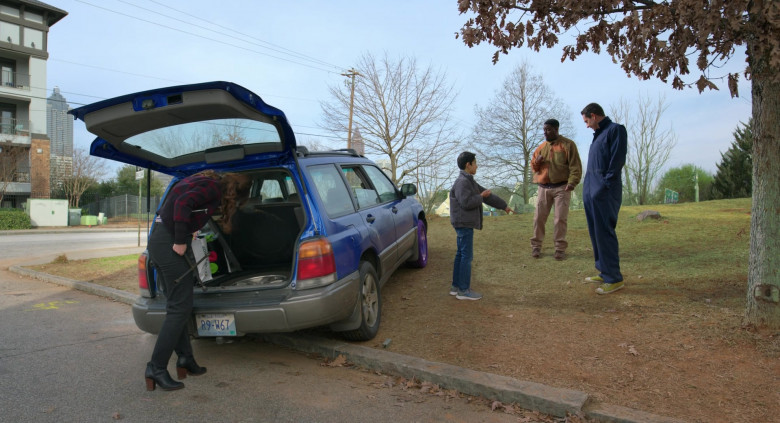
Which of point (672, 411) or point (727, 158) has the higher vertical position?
point (727, 158)

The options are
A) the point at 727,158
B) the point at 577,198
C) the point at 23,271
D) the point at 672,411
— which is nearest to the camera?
the point at 672,411

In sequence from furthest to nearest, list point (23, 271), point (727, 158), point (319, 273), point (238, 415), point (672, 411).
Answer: point (727, 158) < point (23, 271) < point (319, 273) < point (238, 415) < point (672, 411)

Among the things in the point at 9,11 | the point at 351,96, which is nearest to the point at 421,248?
the point at 351,96

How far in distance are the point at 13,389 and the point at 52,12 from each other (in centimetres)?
3908

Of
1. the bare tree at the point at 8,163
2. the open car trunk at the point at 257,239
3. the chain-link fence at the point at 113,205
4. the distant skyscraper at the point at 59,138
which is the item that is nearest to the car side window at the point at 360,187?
the open car trunk at the point at 257,239

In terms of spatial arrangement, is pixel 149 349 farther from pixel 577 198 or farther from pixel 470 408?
pixel 577 198

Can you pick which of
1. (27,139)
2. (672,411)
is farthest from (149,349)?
(27,139)

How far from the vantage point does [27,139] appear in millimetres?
30984

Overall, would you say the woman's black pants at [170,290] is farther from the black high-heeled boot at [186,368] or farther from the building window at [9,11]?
the building window at [9,11]

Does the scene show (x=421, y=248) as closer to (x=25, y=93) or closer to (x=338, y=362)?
(x=338, y=362)

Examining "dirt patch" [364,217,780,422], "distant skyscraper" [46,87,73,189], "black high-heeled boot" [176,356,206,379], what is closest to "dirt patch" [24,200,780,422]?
"dirt patch" [364,217,780,422]

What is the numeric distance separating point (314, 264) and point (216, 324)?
0.92 m

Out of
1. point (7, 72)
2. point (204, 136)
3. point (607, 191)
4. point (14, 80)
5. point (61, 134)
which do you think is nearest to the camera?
point (204, 136)

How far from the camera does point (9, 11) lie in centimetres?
3103
